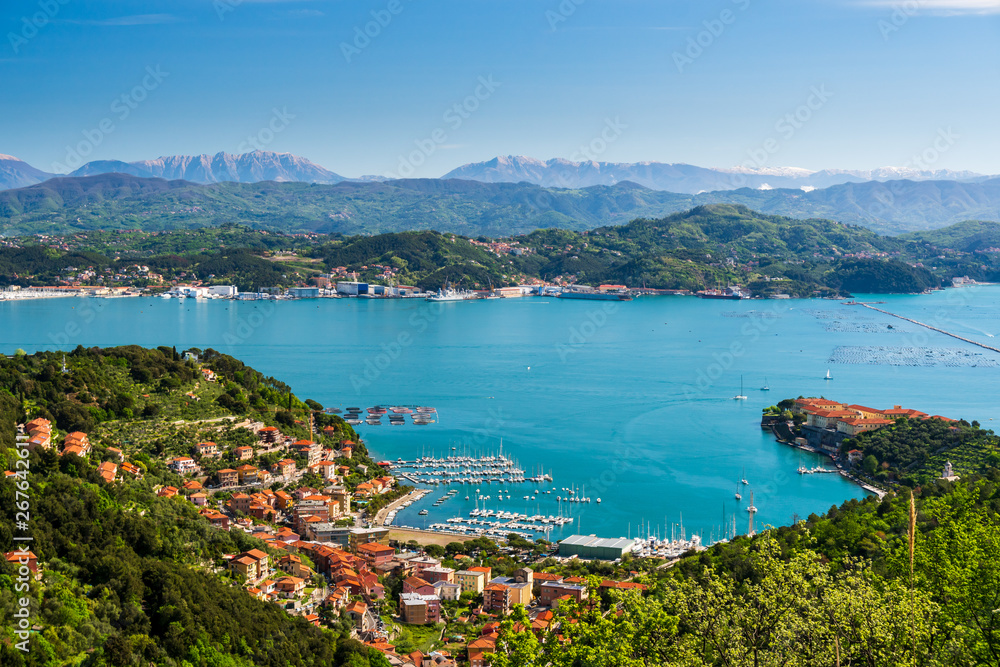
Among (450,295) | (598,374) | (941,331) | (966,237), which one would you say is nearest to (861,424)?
(598,374)

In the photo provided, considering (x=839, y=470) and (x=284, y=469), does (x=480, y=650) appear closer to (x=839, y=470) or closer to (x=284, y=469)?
(x=284, y=469)

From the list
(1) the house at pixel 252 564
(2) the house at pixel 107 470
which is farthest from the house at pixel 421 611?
(2) the house at pixel 107 470

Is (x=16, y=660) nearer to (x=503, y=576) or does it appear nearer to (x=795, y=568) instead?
(x=795, y=568)

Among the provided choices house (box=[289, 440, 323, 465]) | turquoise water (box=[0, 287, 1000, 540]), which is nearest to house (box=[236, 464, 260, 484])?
house (box=[289, 440, 323, 465])

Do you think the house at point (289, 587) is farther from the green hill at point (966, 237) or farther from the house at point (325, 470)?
the green hill at point (966, 237)

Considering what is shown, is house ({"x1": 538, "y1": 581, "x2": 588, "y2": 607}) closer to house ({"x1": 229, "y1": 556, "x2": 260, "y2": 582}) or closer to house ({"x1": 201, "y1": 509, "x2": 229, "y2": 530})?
house ({"x1": 229, "y1": 556, "x2": 260, "y2": 582})

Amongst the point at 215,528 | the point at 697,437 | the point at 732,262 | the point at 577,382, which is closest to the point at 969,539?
the point at 215,528
